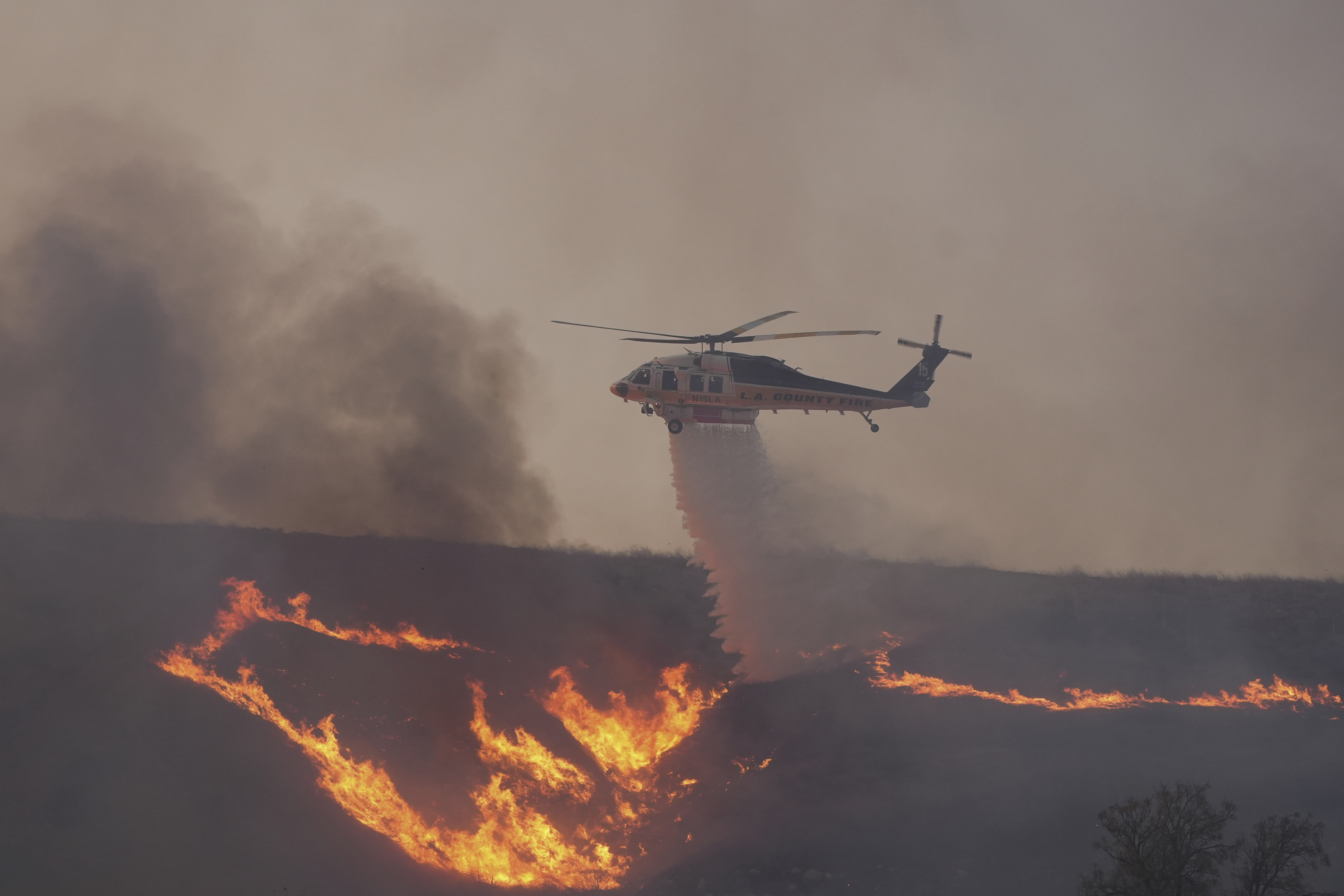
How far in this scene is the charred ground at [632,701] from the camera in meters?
45.2

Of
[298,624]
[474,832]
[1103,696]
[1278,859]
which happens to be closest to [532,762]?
[474,832]

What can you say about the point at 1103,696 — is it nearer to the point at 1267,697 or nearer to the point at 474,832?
the point at 1267,697

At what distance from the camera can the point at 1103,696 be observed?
55.1 m

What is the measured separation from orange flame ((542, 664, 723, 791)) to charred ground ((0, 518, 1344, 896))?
3.29ft

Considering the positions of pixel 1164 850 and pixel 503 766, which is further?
pixel 503 766

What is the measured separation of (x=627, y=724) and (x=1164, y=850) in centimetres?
2608

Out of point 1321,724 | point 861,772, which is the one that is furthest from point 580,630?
point 1321,724

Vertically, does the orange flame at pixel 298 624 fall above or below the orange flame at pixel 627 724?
above

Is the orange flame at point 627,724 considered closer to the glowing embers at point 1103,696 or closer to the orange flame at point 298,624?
the orange flame at point 298,624

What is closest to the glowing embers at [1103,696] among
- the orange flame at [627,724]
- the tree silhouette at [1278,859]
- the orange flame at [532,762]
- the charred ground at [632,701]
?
Result: the charred ground at [632,701]

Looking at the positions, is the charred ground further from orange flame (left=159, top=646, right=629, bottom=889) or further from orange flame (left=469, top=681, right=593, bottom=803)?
orange flame (left=469, top=681, right=593, bottom=803)

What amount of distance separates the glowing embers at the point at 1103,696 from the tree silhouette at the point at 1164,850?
47.7 feet

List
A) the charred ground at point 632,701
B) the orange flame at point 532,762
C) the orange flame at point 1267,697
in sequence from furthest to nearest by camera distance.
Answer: the orange flame at point 1267,697, the orange flame at point 532,762, the charred ground at point 632,701

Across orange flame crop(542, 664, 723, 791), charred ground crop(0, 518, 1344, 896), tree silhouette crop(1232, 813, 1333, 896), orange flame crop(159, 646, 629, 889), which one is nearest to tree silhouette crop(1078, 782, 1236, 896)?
tree silhouette crop(1232, 813, 1333, 896)
